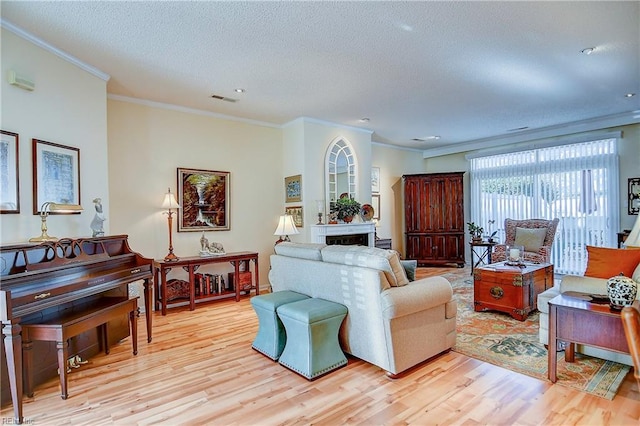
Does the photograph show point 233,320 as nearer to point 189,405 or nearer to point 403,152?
point 189,405

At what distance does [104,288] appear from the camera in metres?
2.82

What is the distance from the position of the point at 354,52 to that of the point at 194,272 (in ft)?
11.5

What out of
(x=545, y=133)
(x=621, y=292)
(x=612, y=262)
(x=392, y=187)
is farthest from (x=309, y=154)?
(x=545, y=133)

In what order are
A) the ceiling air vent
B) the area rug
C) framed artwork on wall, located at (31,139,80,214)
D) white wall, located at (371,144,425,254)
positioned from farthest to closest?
white wall, located at (371,144,425,254)
the ceiling air vent
framed artwork on wall, located at (31,139,80,214)
the area rug

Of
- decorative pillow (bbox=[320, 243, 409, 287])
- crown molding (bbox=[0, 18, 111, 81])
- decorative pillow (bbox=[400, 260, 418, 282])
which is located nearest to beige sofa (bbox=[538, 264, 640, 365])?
decorative pillow (bbox=[400, 260, 418, 282])

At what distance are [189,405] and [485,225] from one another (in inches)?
280

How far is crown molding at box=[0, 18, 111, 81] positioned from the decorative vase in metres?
4.96

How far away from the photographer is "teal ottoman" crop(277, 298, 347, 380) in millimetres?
2627

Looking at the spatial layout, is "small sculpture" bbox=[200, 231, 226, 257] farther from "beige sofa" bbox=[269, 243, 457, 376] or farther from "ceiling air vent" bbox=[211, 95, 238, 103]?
"beige sofa" bbox=[269, 243, 457, 376]

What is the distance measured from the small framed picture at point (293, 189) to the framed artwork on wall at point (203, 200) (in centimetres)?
107

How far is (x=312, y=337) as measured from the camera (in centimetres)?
263

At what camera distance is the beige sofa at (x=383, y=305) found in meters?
2.57

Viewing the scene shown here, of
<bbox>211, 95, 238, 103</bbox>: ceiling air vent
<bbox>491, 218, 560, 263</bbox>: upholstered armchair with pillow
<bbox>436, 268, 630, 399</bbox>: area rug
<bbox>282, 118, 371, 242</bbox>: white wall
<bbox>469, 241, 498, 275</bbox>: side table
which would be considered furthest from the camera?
<bbox>469, 241, 498, 275</bbox>: side table

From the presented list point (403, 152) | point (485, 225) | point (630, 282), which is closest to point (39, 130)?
point (630, 282)
